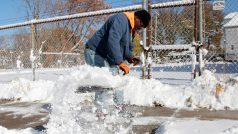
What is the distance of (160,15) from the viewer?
728 cm

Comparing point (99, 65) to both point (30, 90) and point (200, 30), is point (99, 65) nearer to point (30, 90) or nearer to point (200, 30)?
point (200, 30)

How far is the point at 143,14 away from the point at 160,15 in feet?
9.27

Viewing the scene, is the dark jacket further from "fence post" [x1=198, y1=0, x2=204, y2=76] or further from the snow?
"fence post" [x1=198, y1=0, x2=204, y2=76]

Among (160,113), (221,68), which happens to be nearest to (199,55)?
(221,68)

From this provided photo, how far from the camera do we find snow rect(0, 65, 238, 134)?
4227 mm

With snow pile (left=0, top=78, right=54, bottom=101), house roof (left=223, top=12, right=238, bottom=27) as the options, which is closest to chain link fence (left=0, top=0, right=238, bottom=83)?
house roof (left=223, top=12, right=238, bottom=27)

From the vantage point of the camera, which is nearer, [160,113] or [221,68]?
[160,113]

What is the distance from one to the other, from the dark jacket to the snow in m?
0.31

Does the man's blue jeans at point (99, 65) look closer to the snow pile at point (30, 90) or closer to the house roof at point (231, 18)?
the house roof at point (231, 18)

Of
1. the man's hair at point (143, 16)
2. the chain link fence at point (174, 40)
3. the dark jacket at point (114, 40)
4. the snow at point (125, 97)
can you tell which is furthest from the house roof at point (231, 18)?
the dark jacket at point (114, 40)

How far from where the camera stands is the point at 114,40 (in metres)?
4.41

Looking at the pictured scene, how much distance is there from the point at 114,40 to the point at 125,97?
2.35 m

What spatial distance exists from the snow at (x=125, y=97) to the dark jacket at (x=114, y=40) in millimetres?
314

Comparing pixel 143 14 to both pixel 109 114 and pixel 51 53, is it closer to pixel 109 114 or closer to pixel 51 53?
pixel 109 114
